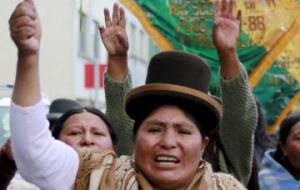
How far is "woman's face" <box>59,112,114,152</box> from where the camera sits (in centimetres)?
322

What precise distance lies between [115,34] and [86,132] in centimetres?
48

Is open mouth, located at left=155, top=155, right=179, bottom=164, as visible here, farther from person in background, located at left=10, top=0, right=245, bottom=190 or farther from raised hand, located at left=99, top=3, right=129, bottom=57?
raised hand, located at left=99, top=3, right=129, bottom=57

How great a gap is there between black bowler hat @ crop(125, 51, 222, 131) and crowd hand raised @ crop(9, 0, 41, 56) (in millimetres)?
528

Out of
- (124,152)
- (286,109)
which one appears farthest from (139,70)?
(124,152)

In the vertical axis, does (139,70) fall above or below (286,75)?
below

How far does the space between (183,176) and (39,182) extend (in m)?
0.49

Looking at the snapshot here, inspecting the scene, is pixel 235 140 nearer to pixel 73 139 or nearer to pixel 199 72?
pixel 199 72

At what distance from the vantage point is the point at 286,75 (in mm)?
5199

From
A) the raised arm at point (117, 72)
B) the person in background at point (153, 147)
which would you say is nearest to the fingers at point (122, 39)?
the raised arm at point (117, 72)

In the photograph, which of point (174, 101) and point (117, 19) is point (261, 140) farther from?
point (174, 101)

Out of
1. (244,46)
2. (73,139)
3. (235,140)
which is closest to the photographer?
(235,140)

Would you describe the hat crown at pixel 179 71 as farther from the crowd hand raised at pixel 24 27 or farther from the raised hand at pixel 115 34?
the raised hand at pixel 115 34

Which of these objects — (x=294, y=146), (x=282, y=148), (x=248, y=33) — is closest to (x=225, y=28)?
(x=294, y=146)

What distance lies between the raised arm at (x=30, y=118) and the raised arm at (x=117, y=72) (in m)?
1.05
